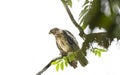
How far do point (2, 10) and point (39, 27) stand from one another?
19 cm

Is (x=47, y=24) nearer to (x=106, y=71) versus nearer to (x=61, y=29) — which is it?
(x=61, y=29)

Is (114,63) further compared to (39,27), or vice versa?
(39,27)

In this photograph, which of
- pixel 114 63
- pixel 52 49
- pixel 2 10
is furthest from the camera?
pixel 2 10

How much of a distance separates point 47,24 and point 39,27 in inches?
2.0

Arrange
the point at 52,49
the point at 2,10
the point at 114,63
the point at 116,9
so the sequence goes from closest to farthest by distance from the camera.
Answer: the point at 116,9 → the point at 114,63 → the point at 52,49 → the point at 2,10

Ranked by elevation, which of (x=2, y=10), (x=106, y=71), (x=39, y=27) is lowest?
(x=106, y=71)

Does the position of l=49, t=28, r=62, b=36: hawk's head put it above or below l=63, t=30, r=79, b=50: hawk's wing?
above

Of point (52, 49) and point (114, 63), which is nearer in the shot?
point (114, 63)

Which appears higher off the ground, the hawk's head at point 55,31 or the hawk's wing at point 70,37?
the hawk's head at point 55,31

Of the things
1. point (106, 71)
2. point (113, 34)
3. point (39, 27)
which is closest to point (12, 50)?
point (39, 27)

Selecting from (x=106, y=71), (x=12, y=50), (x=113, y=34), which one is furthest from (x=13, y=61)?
(x=113, y=34)

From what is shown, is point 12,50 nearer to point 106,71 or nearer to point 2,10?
point 2,10

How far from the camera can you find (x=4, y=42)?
110 cm

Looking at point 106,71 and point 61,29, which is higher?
point 61,29
